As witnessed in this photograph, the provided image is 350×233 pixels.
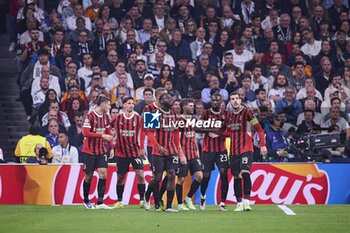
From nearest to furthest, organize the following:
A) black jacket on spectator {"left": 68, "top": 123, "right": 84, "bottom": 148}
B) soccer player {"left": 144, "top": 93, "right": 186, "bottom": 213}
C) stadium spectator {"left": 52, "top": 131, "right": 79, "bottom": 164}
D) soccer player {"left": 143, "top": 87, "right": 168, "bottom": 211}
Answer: soccer player {"left": 144, "top": 93, "right": 186, "bottom": 213} < soccer player {"left": 143, "top": 87, "right": 168, "bottom": 211} < stadium spectator {"left": 52, "top": 131, "right": 79, "bottom": 164} < black jacket on spectator {"left": 68, "top": 123, "right": 84, "bottom": 148}

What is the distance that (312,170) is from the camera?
71.9 feet

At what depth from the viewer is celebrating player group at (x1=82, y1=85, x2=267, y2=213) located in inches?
723

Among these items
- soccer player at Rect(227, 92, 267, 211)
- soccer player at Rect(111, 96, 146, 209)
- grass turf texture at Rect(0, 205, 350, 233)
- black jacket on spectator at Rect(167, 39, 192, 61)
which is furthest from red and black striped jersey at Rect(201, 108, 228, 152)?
black jacket on spectator at Rect(167, 39, 192, 61)

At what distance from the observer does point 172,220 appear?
16391 mm

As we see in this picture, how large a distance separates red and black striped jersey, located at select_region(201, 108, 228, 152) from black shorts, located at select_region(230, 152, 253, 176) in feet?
1.57

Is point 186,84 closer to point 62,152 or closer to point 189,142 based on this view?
point 62,152

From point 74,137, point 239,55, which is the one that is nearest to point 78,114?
point 74,137

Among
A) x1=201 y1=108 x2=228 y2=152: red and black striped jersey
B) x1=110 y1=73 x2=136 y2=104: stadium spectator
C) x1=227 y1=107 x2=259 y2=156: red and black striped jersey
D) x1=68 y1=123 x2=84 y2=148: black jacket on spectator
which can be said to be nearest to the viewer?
x1=227 y1=107 x2=259 y2=156: red and black striped jersey

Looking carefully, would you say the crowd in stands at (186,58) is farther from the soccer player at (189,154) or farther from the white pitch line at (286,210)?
the soccer player at (189,154)

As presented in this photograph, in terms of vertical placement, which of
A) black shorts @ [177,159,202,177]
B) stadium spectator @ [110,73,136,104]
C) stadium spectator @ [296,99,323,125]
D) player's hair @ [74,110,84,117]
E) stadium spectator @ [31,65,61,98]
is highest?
stadium spectator @ [31,65,61,98]

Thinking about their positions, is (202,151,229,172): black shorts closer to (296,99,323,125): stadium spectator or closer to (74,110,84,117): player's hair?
(74,110,84,117): player's hair

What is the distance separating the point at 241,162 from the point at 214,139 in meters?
0.88

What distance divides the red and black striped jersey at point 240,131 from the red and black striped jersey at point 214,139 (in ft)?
0.92

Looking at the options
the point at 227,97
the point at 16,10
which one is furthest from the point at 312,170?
the point at 16,10
